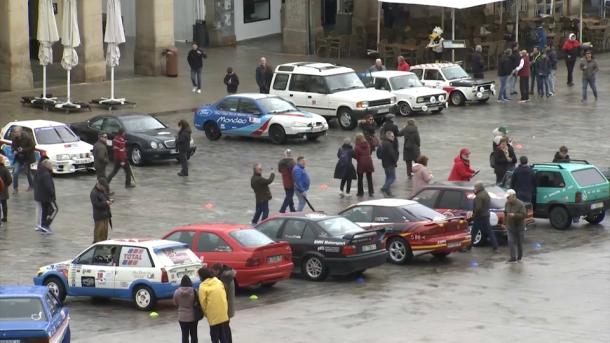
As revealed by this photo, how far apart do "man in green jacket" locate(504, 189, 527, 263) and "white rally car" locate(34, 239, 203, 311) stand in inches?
251

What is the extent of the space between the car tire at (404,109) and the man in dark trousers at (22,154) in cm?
1295

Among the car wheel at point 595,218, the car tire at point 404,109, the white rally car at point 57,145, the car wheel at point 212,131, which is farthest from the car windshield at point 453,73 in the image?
the car wheel at point 595,218

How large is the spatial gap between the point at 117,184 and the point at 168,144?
2.45 m

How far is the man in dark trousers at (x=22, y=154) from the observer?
3400cm

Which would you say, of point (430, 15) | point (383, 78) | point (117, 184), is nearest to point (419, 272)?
point (117, 184)

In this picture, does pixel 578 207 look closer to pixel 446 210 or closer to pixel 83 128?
pixel 446 210

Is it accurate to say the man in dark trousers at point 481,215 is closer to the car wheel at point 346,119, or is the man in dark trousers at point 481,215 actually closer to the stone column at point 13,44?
the car wheel at point 346,119

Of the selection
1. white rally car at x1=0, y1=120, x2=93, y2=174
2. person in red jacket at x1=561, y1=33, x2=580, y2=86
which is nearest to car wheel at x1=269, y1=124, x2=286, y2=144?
white rally car at x1=0, y1=120, x2=93, y2=174

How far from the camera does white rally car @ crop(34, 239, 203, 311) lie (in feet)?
77.5

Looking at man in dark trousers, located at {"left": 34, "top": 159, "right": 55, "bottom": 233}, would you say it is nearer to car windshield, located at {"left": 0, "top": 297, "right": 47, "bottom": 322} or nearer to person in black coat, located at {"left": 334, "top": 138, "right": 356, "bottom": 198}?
person in black coat, located at {"left": 334, "top": 138, "right": 356, "bottom": 198}

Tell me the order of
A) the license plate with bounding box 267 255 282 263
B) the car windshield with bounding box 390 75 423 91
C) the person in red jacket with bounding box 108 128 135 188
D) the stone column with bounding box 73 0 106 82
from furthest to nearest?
the stone column with bounding box 73 0 106 82 → the car windshield with bounding box 390 75 423 91 → the person in red jacket with bounding box 108 128 135 188 → the license plate with bounding box 267 255 282 263

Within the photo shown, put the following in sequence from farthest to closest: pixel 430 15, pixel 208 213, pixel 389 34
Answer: pixel 430 15, pixel 389 34, pixel 208 213

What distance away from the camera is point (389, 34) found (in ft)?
182

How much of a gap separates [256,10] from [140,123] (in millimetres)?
24838
